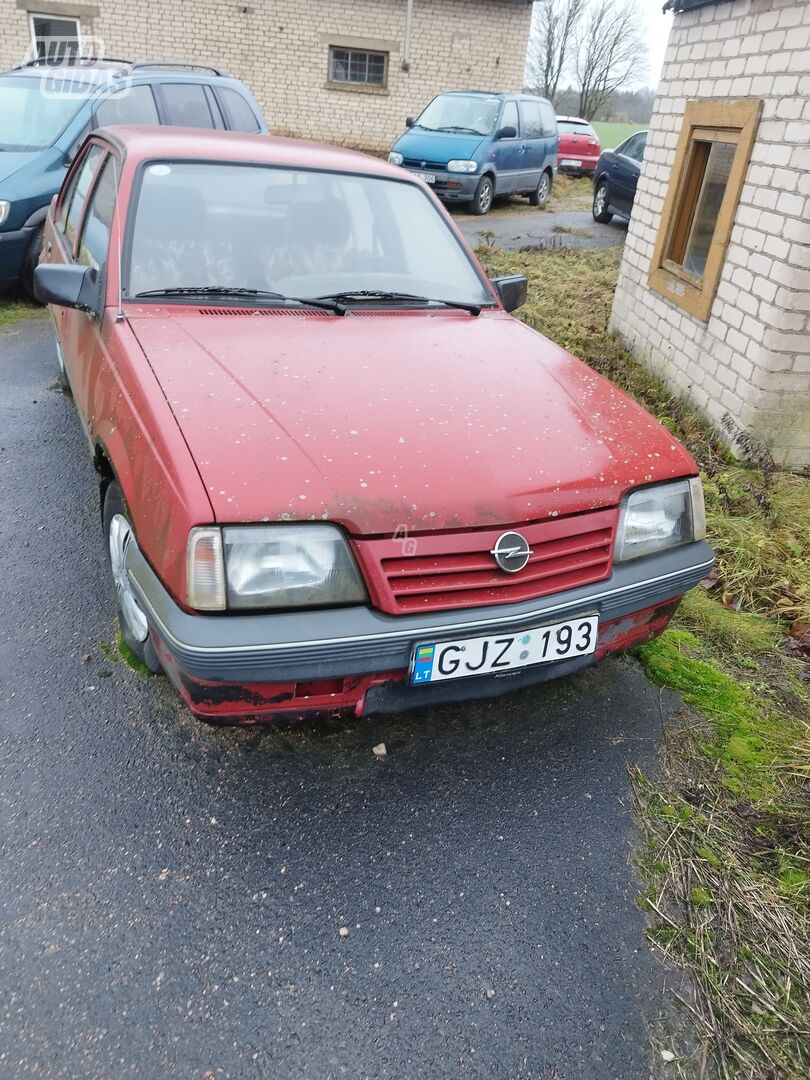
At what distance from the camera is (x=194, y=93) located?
A: 6.98 meters

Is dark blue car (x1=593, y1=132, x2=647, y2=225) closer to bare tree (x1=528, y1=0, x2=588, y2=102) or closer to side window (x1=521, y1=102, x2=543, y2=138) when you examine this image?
side window (x1=521, y1=102, x2=543, y2=138)

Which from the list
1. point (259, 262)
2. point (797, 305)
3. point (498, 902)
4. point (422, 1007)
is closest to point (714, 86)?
point (797, 305)

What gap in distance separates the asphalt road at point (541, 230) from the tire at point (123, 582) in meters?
8.56

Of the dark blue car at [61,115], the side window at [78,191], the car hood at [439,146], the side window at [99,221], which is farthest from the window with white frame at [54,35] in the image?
the side window at [99,221]

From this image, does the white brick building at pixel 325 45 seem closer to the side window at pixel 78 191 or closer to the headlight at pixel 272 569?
the side window at pixel 78 191

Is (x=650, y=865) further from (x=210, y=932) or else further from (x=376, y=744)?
(x=210, y=932)

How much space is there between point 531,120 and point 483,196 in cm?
209

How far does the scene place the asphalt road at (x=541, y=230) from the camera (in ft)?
35.3

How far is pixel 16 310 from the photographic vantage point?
6.62m

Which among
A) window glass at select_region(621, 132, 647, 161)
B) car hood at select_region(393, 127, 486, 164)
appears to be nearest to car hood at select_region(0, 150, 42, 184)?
car hood at select_region(393, 127, 486, 164)

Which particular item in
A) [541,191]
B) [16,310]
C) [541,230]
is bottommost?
[16,310]

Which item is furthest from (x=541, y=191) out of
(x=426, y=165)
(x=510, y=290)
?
(x=510, y=290)

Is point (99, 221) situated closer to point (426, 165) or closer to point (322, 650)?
point (322, 650)

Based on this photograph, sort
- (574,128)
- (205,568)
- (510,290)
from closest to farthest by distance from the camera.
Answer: (205,568) → (510,290) → (574,128)
